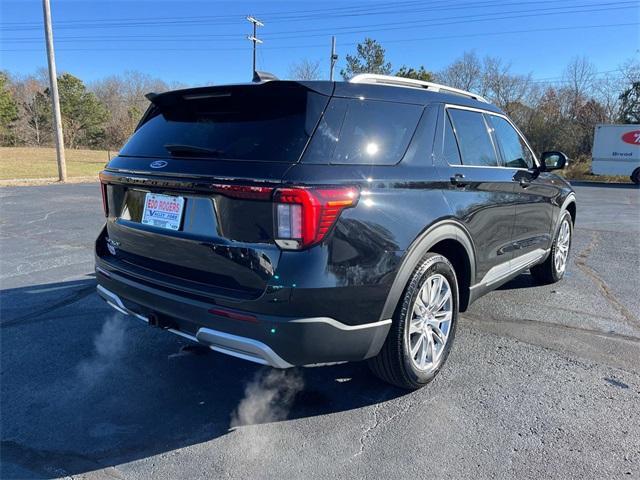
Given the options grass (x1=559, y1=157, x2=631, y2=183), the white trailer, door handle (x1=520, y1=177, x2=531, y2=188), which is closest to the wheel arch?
door handle (x1=520, y1=177, x2=531, y2=188)

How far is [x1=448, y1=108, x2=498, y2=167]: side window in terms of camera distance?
11.3ft

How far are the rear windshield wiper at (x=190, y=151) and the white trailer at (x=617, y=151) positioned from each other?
2838cm

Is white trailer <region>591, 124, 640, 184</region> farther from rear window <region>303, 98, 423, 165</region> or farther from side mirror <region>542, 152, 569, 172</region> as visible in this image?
rear window <region>303, 98, 423, 165</region>

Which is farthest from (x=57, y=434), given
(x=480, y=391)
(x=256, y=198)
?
(x=480, y=391)

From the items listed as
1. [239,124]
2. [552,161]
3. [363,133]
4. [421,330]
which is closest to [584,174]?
[552,161]

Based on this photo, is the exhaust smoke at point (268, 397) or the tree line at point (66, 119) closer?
the exhaust smoke at point (268, 397)

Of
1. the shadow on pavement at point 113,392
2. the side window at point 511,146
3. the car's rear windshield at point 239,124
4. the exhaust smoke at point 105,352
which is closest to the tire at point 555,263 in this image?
the side window at point 511,146

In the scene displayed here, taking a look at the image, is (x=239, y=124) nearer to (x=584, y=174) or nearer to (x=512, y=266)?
(x=512, y=266)

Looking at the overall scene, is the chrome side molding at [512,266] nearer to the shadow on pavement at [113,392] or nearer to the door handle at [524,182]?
the door handle at [524,182]

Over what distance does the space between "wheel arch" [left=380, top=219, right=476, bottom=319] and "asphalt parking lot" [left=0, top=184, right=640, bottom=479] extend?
63cm

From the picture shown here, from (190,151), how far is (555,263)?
443 cm

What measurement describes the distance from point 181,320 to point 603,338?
134 inches

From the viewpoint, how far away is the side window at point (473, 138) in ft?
11.3

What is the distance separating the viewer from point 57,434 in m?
2.60
